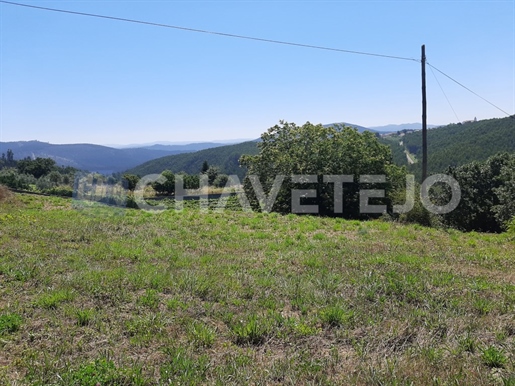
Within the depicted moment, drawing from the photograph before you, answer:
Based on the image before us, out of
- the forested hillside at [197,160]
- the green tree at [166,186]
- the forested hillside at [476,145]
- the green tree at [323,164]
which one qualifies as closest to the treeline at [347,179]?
the green tree at [323,164]

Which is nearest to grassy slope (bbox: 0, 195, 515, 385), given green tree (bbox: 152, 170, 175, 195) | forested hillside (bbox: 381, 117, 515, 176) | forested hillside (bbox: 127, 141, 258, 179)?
green tree (bbox: 152, 170, 175, 195)

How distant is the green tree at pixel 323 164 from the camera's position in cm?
2427

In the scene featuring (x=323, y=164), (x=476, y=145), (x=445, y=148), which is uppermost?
(x=445, y=148)

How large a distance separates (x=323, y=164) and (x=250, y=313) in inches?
881

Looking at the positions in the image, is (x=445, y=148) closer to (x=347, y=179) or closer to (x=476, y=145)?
(x=476, y=145)

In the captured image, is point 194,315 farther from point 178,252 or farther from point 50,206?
point 50,206

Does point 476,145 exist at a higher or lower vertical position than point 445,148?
lower

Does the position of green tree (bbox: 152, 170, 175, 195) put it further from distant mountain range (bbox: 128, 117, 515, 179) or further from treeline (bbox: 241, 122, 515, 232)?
distant mountain range (bbox: 128, 117, 515, 179)

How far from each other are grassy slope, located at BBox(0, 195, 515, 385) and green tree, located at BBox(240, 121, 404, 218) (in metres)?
15.9

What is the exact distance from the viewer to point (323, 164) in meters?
25.7

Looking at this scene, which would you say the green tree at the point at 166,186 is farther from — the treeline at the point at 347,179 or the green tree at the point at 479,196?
the green tree at the point at 479,196

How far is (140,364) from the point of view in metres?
3.17

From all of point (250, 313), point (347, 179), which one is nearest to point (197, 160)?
point (347, 179)

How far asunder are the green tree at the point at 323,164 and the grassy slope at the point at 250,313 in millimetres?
15912
